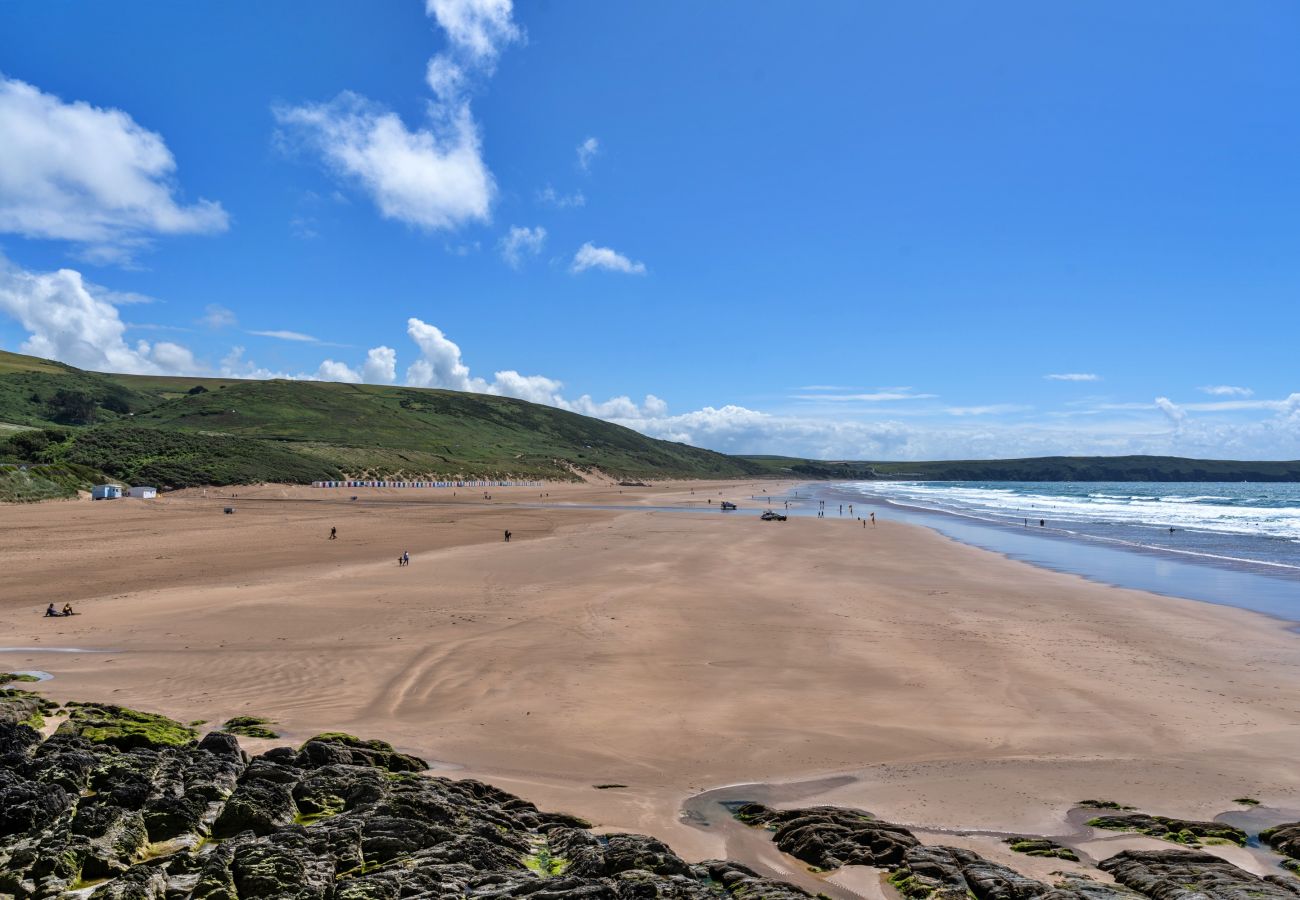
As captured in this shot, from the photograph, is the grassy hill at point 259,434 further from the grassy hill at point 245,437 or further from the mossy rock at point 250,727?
the mossy rock at point 250,727

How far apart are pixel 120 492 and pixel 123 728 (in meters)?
64.8

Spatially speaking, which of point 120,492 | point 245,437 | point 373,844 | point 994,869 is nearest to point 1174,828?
point 994,869

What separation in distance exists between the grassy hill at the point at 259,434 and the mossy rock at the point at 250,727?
197ft

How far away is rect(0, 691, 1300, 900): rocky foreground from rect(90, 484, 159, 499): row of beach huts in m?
60.6

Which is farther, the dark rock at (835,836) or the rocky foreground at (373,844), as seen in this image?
the dark rock at (835,836)

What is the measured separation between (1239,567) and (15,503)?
246ft

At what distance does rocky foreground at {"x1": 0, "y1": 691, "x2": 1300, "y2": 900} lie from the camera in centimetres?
686

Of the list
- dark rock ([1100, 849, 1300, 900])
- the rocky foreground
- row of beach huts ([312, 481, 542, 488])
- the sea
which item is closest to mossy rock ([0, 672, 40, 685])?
the rocky foreground

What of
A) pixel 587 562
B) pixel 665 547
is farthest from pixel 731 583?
pixel 665 547

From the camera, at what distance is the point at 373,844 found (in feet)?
25.2

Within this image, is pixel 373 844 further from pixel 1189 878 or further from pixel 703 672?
pixel 703 672

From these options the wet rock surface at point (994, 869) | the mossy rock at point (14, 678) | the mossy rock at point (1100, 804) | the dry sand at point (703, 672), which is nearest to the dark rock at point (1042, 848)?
the wet rock surface at point (994, 869)

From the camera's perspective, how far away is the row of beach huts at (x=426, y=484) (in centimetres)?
9081

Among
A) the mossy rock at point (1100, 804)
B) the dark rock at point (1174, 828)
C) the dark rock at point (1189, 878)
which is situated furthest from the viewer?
the mossy rock at point (1100, 804)
